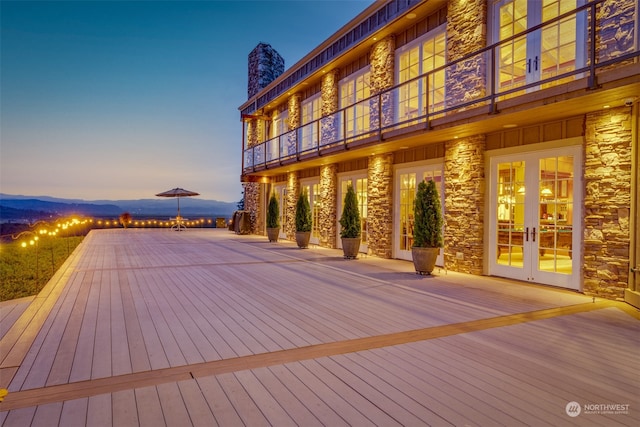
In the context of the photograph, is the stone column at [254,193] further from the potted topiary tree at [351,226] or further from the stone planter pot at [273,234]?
the potted topiary tree at [351,226]

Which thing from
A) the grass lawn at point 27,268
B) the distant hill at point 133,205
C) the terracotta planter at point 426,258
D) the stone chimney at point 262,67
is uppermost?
the stone chimney at point 262,67

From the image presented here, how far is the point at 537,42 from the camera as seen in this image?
6965mm

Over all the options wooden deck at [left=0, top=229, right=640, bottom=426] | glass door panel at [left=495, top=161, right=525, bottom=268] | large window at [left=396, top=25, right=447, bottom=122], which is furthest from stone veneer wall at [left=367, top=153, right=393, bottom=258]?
wooden deck at [left=0, top=229, right=640, bottom=426]

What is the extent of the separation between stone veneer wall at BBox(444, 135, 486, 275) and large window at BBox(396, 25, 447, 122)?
1460 mm

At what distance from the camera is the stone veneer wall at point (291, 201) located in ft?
54.1

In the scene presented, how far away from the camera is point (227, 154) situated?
54719 millimetres

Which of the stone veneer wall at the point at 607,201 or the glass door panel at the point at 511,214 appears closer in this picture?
the stone veneer wall at the point at 607,201

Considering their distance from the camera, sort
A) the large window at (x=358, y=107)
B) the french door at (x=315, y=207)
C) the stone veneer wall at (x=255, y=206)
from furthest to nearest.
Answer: the stone veneer wall at (x=255, y=206) → the french door at (x=315, y=207) → the large window at (x=358, y=107)

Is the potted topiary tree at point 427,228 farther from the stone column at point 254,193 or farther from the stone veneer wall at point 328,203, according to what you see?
the stone column at point 254,193

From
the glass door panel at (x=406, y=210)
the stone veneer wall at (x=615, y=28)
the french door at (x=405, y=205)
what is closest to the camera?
the stone veneer wall at (x=615, y=28)

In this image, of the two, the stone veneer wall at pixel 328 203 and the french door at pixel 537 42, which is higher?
the french door at pixel 537 42

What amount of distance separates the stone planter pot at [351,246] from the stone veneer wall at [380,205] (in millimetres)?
760

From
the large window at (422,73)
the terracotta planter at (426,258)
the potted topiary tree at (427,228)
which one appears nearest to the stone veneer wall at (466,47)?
the large window at (422,73)

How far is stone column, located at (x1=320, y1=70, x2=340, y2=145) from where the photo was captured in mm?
Result: 12250
